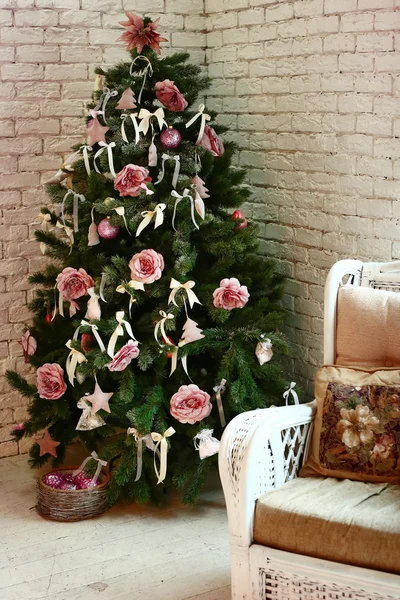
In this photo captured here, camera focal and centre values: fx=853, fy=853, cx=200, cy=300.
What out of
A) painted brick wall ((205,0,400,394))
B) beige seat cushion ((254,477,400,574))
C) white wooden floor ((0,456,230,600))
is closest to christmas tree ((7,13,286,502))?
white wooden floor ((0,456,230,600))

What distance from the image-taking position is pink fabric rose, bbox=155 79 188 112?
317 centimetres

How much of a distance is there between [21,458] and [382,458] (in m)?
1.92

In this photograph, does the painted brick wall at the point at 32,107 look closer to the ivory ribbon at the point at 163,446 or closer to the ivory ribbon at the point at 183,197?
the ivory ribbon at the point at 183,197

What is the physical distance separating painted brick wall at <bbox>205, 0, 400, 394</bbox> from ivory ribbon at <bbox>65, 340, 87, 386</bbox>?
101 cm

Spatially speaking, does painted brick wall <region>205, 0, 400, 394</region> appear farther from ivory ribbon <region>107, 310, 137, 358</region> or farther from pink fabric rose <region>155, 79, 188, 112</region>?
ivory ribbon <region>107, 310, 137, 358</region>

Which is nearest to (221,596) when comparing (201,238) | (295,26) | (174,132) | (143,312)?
(143,312)

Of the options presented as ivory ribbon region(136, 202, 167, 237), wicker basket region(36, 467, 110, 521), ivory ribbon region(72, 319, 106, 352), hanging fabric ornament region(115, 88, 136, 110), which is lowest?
wicker basket region(36, 467, 110, 521)

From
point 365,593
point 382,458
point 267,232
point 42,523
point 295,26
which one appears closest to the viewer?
point 365,593

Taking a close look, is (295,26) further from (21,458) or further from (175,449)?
(21,458)

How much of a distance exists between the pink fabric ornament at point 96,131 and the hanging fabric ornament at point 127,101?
9cm

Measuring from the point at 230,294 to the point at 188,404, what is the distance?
1.39ft

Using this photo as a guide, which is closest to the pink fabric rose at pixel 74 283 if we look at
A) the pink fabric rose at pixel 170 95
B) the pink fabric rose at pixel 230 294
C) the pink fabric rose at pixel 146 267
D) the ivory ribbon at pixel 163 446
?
the pink fabric rose at pixel 146 267

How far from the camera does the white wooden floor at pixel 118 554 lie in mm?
2684

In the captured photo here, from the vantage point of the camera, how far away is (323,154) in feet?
11.0
